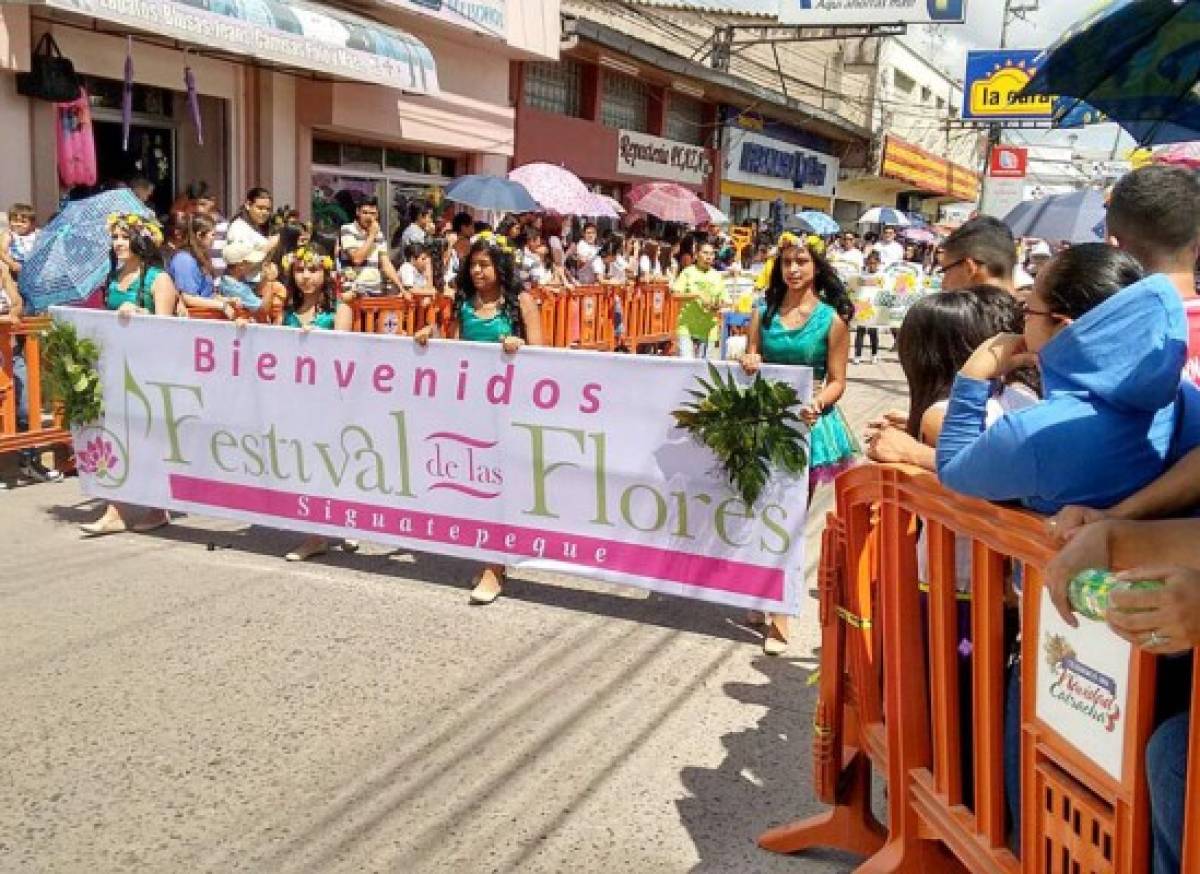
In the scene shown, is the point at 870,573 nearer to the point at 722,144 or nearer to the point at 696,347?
the point at 696,347

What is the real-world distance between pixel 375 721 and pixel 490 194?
10.8m

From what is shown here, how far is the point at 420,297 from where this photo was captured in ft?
34.2

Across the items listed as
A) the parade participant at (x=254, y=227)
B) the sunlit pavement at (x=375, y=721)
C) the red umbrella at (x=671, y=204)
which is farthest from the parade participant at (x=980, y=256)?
the red umbrella at (x=671, y=204)

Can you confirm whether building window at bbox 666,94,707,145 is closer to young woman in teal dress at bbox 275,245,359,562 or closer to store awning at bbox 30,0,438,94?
store awning at bbox 30,0,438,94

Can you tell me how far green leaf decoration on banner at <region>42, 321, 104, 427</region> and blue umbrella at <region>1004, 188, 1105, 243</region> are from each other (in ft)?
35.8

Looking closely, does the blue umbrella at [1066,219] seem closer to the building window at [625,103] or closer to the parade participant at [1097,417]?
the building window at [625,103]

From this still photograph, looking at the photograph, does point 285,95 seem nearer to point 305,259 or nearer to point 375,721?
point 305,259

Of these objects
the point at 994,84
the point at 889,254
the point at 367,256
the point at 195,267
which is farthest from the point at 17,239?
the point at 994,84

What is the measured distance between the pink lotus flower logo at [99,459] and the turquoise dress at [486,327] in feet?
6.90

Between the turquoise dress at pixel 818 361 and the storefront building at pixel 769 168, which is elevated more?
the storefront building at pixel 769 168

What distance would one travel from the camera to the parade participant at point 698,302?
41.7ft

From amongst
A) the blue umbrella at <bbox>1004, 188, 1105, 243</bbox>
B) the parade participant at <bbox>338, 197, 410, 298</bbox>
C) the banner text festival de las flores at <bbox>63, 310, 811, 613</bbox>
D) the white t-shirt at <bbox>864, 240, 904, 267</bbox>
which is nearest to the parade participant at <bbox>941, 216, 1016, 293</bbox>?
the banner text festival de las flores at <bbox>63, 310, 811, 613</bbox>

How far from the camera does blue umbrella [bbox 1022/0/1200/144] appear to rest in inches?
123

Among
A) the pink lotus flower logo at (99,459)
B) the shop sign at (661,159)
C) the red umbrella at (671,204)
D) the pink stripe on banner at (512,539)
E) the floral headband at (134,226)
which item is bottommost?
the pink stripe on banner at (512,539)
